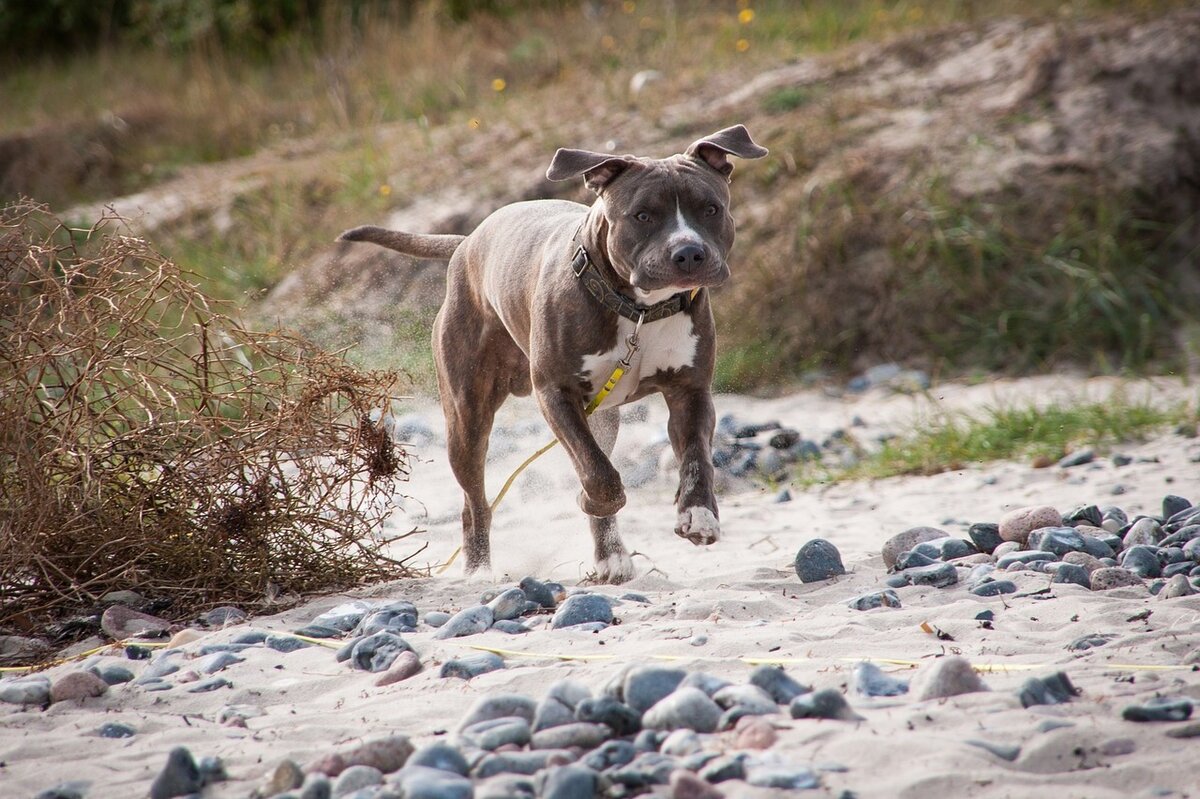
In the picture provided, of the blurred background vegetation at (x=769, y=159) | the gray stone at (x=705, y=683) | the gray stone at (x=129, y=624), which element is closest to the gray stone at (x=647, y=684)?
the gray stone at (x=705, y=683)

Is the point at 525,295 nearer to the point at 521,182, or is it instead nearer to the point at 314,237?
the point at 521,182

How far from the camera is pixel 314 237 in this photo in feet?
36.6

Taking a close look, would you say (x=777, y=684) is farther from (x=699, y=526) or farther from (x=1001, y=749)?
(x=699, y=526)

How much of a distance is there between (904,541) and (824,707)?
76.5 inches

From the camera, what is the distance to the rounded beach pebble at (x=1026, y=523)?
4.75 m

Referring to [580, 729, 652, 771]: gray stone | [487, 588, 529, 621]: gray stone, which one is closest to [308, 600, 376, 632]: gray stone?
[487, 588, 529, 621]: gray stone

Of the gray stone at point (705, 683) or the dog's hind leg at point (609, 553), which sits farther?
the dog's hind leg at point (609, 553)

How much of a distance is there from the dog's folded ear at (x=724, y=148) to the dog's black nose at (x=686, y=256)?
647mm

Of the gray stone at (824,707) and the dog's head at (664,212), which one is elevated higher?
the dog's head at (664,212)

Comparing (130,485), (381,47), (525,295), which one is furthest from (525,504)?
(381,47)

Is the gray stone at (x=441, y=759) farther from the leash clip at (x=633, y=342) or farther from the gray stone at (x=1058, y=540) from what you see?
the gray stone at (x=1058, y=540)

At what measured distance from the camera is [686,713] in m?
2.95

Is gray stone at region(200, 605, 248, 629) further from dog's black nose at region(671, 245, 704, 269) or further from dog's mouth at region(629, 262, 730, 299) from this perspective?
dog's black nose at region(671, 245, 704, 269)

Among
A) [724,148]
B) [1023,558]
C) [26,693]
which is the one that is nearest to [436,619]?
[26,693]
